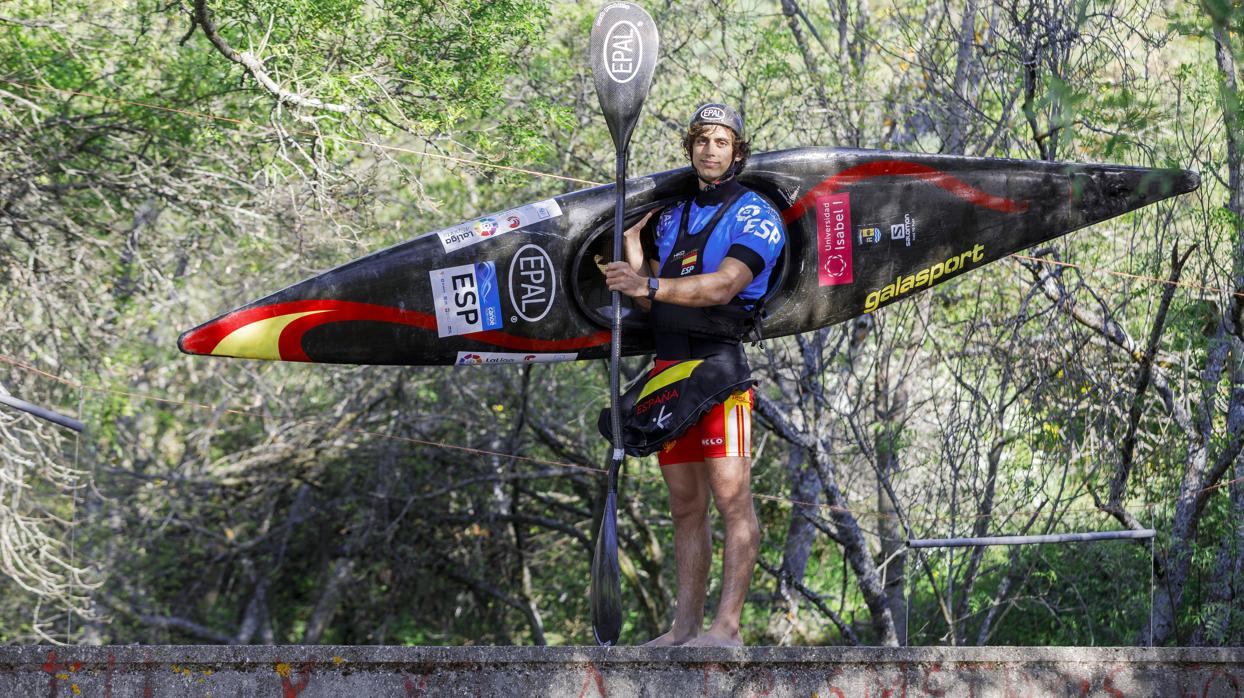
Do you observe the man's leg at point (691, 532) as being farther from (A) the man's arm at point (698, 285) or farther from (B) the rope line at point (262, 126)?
(B) the rope line at point (262, 126)

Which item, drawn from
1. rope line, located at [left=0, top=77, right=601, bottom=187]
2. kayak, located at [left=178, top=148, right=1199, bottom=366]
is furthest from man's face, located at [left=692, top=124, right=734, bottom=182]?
rope line, located at [left=0, top=77, right=601, bottom=187]

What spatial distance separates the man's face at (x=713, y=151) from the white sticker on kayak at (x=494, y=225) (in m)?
0.92

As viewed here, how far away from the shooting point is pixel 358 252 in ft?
30.9

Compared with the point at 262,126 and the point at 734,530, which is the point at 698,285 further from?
the point at 262,126

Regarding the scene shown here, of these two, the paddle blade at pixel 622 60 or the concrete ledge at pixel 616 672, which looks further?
the paddle blade at pixel 622 60

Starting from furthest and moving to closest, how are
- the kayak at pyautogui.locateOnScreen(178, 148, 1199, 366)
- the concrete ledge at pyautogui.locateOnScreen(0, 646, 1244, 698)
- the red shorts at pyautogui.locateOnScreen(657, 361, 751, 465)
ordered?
the kayak at pyautogui.locateOnScreen(178, 148, 1199, 366) < the red shorts at pyautogui.locateOnScreen(657, 361, 751, 465) < the concrete ledge at pyautogui.locateOnScreen(0, 646, 1244, 698)

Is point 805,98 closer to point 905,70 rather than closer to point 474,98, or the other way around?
point 905,70

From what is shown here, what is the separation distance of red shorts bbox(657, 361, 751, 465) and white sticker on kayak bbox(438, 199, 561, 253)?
124cm

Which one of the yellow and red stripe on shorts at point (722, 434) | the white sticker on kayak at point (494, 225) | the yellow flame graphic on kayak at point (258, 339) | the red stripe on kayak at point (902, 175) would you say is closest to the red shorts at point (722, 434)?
the yellow and red stripe on shorts at point (722, 434)

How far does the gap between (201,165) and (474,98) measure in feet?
8.14

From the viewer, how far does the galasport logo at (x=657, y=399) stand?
393 centimetres

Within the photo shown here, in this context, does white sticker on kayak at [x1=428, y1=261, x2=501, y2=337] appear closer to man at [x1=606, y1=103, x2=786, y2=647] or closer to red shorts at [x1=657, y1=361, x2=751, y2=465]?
man at [x1=606, y1=103, x2=786, y2=647]

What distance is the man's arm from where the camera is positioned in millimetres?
3797

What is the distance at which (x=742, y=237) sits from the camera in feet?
12.9
